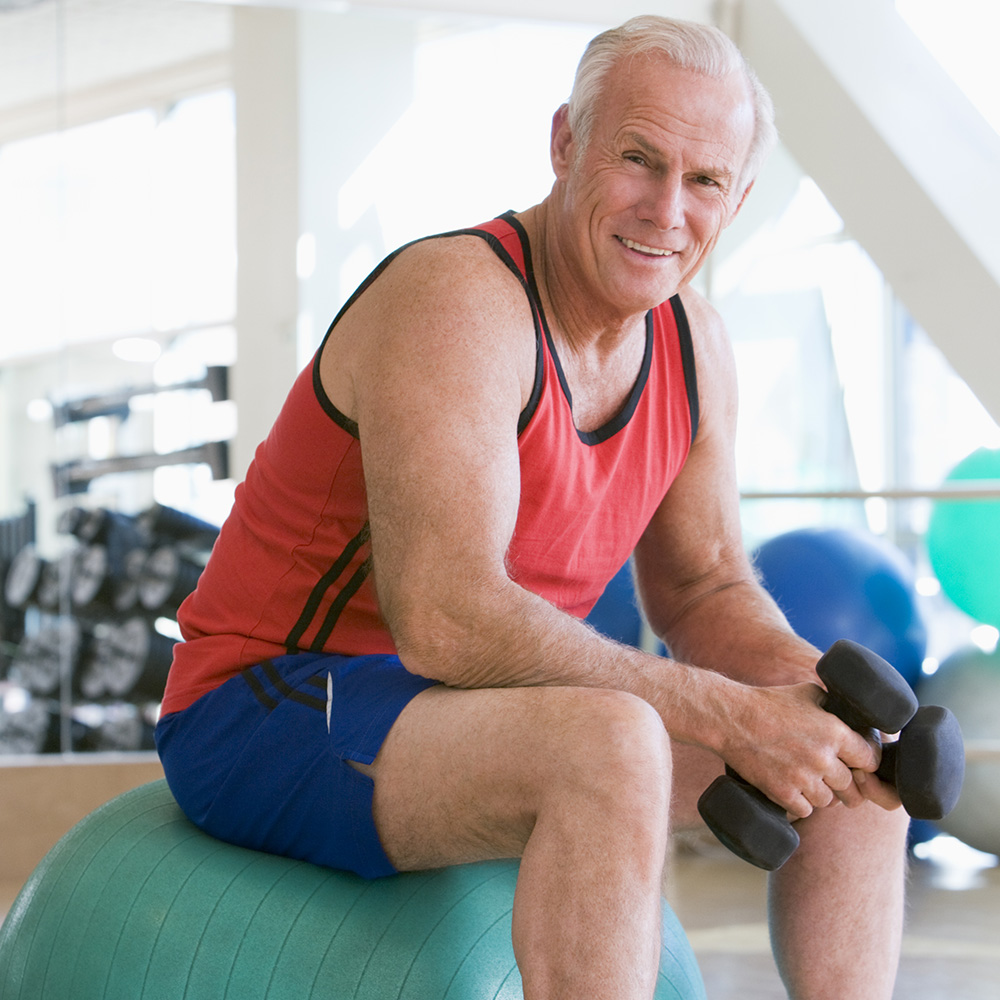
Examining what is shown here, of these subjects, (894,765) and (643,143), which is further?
(643,143)

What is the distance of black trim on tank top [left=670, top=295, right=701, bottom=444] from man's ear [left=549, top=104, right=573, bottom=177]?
0.21 metres

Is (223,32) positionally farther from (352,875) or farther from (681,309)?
(352,875)

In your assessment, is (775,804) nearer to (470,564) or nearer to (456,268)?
(470,564)

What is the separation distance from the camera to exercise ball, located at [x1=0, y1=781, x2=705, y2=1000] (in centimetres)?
103

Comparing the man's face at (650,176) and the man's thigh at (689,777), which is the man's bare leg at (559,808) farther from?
the man's face at (650,176)

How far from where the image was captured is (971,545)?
255 centimetres

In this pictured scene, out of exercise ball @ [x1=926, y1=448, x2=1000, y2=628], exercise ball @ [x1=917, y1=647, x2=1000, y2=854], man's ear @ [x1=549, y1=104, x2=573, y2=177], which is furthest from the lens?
exercise ball @ [x1=926, y1=448, x2=1000, y2=628]

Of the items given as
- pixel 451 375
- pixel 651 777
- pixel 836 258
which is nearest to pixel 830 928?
pixel 651 777

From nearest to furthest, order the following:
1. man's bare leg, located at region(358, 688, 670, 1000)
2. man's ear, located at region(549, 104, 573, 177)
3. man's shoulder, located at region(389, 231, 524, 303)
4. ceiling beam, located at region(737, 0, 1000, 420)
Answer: man's bare leg, located at region(358, 688, 670, 1000)
man's shoulder, located at region(389, 231, 524, 303)
man's ear, located at region(549, 104, 573, 177)
ceiling beam, located at region(737, 0, 1000, 420)

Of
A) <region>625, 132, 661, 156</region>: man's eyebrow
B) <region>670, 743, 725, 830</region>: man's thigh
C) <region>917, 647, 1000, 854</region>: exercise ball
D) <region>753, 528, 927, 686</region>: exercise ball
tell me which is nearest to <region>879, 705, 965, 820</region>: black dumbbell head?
<region>670, 743, 725, 830</region>: man's thigh

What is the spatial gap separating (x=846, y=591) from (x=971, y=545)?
14.2 inches

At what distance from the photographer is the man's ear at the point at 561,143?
1.25 metres

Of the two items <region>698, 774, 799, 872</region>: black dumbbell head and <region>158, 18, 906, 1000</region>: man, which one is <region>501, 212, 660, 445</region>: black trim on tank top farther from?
<region>698, 774, 799, 872</region>: black dumbbell head

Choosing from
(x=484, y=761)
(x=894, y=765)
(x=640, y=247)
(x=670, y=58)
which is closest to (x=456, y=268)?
(x=640, y=247)
